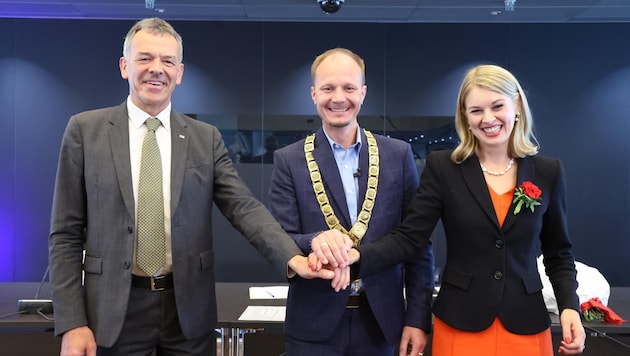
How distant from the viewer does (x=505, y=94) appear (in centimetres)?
171

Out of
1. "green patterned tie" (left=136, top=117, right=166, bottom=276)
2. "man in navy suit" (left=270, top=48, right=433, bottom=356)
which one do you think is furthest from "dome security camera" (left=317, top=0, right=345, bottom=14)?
"green patterned tie" (left=136, top=117, right=166, bottom=276)

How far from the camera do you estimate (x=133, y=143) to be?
1.76 m

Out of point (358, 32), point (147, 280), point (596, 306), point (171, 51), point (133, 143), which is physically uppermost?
point (358, 32)

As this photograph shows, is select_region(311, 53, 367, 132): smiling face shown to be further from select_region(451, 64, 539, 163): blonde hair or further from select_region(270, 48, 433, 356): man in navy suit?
select_region(451, 64, 539, 163): blonde hair

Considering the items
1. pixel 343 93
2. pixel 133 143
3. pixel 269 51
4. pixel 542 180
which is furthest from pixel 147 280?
pixel 269 51

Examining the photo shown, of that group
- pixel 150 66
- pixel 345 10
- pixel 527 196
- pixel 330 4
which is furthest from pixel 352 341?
pixel 345 10

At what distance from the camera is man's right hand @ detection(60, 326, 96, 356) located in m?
1.60

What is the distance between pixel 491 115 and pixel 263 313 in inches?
63.1

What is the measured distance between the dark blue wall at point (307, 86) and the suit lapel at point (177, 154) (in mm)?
4522

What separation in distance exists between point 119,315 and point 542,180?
1401 mm

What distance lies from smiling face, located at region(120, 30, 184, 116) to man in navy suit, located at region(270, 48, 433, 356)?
476mm

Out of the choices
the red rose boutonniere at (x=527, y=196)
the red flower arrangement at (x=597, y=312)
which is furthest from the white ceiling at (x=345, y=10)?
the red rose boutonniere at (x=527, y=196)

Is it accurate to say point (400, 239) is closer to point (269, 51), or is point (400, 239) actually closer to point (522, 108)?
point (522, 108)

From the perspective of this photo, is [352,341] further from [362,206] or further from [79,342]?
[79,342]
